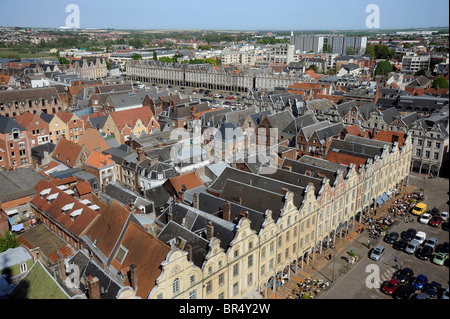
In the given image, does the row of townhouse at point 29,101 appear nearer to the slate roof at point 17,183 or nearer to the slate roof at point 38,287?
the slate roof at point 17,183

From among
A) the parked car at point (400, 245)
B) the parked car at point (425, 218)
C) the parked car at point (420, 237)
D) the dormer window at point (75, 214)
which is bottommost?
the parked car at point (400, 245)

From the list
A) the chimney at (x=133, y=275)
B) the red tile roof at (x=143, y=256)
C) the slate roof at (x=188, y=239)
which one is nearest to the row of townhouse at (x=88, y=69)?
the slate roof at (x=188, y=239)

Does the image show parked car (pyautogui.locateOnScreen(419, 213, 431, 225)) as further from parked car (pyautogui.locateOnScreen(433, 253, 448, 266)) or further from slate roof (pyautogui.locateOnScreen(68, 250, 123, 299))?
slate roof (pyautogui.locateOnScreen(68, 250, 123, 299))

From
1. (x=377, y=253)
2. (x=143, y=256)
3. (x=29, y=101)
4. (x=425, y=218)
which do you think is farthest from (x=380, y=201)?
(x=29, y=101)

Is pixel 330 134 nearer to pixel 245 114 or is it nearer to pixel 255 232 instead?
pixel 245 114

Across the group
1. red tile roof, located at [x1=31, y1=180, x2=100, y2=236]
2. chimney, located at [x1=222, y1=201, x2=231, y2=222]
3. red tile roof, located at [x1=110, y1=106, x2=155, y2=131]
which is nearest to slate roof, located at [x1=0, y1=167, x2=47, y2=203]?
red tile roof, located at [x1=31, y1=180, x2=100, y2=236]

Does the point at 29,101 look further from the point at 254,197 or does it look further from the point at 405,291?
the point at 405,291

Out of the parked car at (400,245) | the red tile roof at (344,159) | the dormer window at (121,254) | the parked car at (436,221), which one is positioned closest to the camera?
the dormer window at (121,254)
